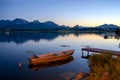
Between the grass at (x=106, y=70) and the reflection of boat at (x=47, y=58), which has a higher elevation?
the grass at (x=106, y=70)

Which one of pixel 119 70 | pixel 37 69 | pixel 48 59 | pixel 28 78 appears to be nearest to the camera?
pixel 119 70

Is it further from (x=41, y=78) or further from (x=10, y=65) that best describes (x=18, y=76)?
(x=10, y=65)

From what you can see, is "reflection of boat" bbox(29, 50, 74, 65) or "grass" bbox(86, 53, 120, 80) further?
"reflection of boat" bbox(29, 50, 74, 65)

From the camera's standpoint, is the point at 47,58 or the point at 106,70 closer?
the point at 106,70

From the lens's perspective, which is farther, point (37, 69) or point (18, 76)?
point (37, 69)

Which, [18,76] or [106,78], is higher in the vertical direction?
[106,78]

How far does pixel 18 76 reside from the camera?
89.0 ft

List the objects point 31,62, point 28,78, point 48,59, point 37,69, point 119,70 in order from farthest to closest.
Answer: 1. point 48,59
2. point 31,62
3. point 37,69
4. point 28,78
5. point 119,70

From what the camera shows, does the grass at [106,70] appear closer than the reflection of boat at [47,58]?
Yes

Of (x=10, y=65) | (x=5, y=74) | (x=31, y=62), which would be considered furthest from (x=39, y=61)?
(x=5, y=74)

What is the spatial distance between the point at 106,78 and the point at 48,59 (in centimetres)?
2313

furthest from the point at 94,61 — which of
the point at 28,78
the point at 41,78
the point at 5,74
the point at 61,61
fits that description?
the point at 61,61

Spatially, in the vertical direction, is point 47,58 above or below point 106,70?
below

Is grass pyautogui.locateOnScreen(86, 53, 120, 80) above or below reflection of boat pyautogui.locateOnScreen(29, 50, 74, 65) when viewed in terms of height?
above
